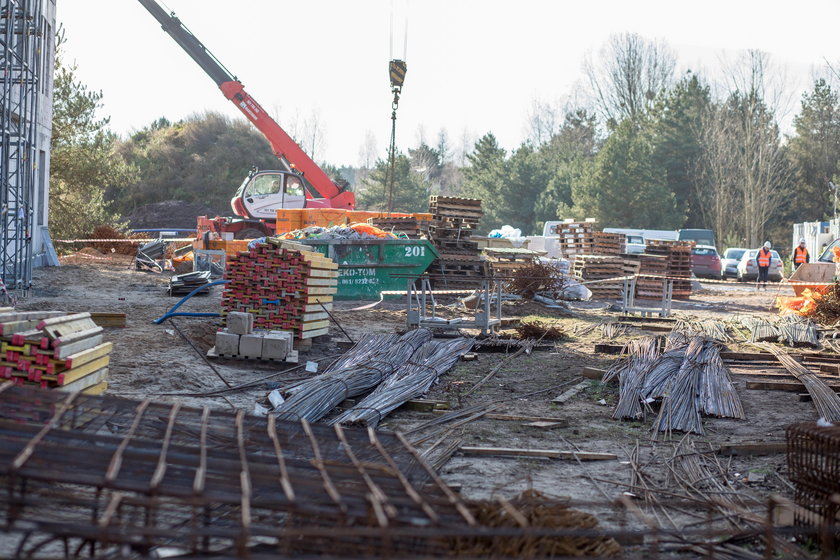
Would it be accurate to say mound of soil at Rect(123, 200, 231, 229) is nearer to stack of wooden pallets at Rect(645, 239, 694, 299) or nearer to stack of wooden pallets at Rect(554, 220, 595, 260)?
stack of wooden pallets at Rect(554, 220, 595, 260)

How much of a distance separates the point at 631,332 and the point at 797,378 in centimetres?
512

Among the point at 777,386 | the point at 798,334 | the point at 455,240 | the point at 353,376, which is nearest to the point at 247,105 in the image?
the point at 455,240

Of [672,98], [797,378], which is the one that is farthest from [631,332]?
[672,98]

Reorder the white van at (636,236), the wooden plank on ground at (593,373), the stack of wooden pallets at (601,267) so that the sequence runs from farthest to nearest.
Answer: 1. the white van at (636,236)
2. the stack of wooden pallets at (601,267)
3. the wooden plank on ground at (593,373)

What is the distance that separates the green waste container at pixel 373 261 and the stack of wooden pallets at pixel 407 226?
2191 mm

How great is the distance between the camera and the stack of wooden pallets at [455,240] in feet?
69.5

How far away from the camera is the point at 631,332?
1630cm

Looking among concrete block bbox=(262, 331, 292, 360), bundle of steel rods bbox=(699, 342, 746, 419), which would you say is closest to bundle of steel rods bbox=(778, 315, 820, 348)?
bundle of steel rods bbox=(699, 342, 746, 419)

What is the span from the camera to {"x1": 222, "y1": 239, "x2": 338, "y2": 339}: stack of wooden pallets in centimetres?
1260

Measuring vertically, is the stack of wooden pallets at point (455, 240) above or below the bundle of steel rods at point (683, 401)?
above

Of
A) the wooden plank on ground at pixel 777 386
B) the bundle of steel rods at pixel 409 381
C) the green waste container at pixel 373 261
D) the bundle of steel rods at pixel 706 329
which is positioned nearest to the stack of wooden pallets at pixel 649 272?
the bundle of steel rods at pixel 706 329

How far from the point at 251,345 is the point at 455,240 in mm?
11123

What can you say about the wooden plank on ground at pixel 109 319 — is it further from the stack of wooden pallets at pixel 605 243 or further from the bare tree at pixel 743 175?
the bare tree at pixel 743 175

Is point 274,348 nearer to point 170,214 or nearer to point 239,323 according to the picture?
point 239,323
